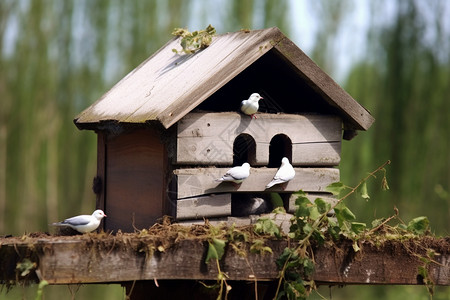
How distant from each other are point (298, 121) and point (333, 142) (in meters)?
0.25

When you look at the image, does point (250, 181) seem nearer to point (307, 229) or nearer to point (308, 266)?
point (307, 229)

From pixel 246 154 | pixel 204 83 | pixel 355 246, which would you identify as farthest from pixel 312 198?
pixel 204 83

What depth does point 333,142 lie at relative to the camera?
4918mm

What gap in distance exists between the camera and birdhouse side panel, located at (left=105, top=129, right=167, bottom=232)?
15.2ft

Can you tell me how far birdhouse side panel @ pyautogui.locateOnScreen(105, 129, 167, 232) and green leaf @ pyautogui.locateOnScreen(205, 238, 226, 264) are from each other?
661 millimetres

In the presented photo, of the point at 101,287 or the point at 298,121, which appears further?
the point at 101,287

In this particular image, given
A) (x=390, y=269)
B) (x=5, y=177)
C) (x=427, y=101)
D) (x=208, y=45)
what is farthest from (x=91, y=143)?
(x=390, y=269)

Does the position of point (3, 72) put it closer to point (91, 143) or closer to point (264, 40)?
point (91, 143)

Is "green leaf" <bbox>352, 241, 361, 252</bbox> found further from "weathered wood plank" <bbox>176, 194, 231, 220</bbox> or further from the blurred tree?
the blurred tree

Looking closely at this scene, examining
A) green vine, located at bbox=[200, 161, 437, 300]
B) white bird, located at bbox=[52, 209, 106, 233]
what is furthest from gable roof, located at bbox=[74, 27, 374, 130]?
green vine, located at bbox=[200, 161, 437, 300]

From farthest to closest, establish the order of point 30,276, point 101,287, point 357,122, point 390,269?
point 101,287, point 357,122, point 390,269, point 30,276

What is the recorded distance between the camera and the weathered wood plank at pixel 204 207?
14.3ft

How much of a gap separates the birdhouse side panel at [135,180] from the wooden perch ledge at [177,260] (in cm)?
60

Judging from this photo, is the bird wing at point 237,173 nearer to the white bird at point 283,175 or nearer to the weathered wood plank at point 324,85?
the white bird at point 283,175
